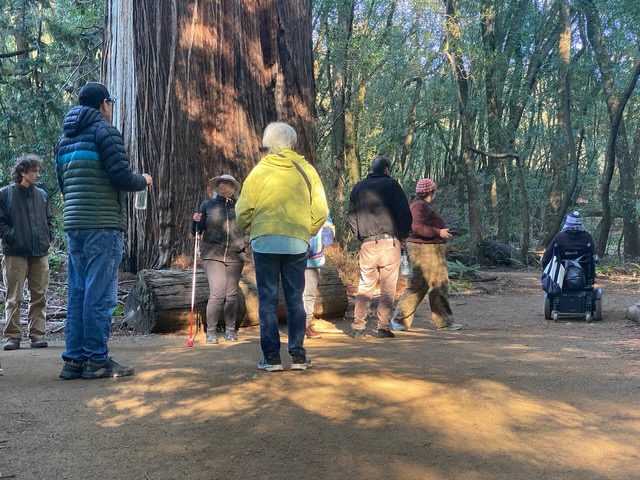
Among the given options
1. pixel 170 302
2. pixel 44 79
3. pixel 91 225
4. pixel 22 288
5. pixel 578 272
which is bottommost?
pixel 170 302

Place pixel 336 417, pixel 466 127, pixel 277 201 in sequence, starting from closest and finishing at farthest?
pixel 336 417 → pixel 277 201 → pixel 466 127

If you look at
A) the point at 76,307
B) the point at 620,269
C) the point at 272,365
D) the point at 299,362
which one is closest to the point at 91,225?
the point at 76,307

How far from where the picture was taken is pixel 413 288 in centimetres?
862

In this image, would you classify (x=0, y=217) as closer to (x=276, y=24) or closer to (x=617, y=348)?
(x=276, y=24)

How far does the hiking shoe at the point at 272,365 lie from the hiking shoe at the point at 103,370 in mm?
1064

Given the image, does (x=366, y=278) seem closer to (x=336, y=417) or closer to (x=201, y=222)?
(x=201, y=222)

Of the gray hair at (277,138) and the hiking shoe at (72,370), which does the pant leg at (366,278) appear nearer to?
the gray hair at (277,138)


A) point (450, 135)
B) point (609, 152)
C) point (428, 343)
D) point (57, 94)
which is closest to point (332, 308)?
point (428, 343)

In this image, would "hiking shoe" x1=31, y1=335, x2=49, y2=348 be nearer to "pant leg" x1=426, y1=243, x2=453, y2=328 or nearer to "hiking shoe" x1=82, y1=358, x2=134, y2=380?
"hiking shoe" x1=82, y1=358, x2=134, y2=380

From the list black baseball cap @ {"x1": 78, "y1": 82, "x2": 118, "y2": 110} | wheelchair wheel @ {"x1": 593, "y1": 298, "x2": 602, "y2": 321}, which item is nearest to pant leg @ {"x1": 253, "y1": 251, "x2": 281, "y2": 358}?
black baseball cap @ {"x1": 78, "y1": 82, "x2": 118, "y2": 110}

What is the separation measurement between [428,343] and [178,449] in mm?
4034

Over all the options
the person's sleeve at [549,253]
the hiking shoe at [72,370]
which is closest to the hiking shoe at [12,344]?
the hiking shoe at [72,370]

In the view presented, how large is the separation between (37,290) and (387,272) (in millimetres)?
4078

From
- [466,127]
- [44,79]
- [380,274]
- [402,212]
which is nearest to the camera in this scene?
[402,212]
